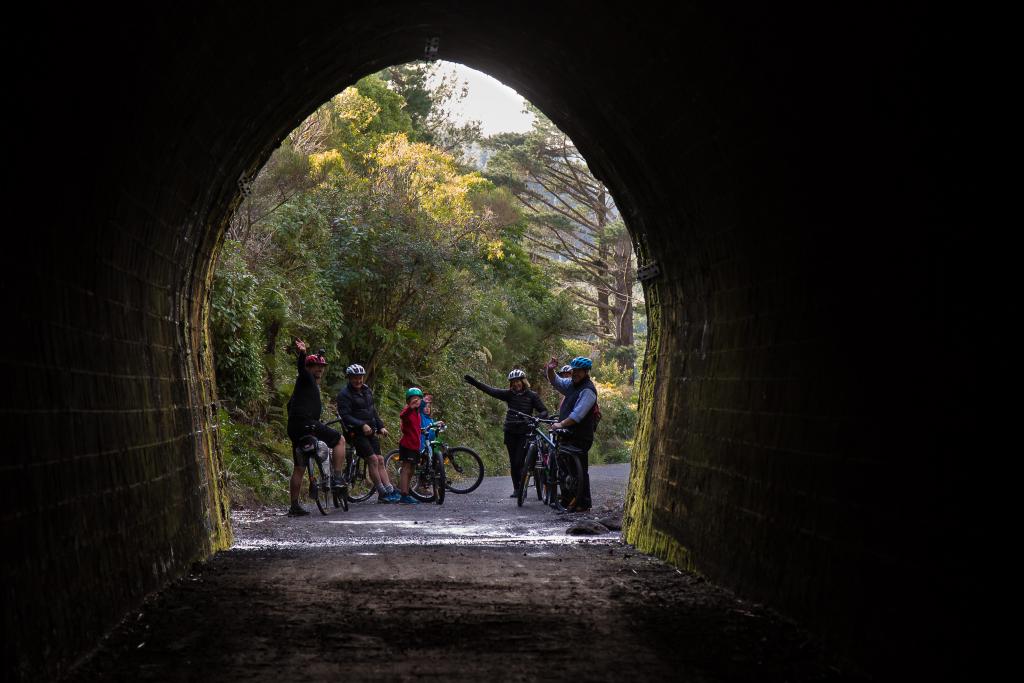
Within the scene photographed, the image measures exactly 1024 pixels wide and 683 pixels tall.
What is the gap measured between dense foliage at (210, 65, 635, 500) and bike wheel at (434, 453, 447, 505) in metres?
2.19

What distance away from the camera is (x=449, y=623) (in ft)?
23.2

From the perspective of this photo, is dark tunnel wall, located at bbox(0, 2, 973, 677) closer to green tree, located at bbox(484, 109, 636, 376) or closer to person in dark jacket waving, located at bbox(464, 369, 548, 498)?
person in dark jacket waving, located at bbox(464, 369, 548, 498)

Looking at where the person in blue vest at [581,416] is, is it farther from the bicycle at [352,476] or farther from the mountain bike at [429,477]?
the bicycle at [352,476]

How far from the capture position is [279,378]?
22125 mm

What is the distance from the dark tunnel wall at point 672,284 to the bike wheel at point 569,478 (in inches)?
181

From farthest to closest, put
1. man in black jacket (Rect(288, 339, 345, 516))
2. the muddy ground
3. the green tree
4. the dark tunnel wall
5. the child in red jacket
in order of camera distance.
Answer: the green tree, the child in red jacket, man in black jacket (Rect(288, 339, 345, 516)), the muddy ground, the dark tunnel wall

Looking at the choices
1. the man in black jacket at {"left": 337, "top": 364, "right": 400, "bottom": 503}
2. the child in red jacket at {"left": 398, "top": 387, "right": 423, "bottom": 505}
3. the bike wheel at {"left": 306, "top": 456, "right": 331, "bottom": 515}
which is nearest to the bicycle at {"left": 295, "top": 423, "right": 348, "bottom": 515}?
the bike wheel at {"left": 306, "top": 456, "right": 331, "bottom": 515}

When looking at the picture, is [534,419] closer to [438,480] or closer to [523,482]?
[523,482]

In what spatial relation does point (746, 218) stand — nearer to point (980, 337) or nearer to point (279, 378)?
point (980, 337)

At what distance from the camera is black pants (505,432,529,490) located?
59.4 feet

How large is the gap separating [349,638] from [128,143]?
9.14 ft

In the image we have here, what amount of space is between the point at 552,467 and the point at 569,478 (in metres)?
0.66

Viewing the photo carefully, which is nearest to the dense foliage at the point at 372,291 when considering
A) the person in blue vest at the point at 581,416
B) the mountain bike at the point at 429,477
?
the mountain bike at the point at 429,477

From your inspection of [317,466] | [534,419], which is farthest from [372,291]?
[317,466]
